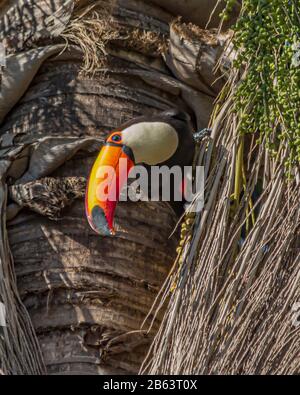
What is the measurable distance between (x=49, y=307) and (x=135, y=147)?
692 mm

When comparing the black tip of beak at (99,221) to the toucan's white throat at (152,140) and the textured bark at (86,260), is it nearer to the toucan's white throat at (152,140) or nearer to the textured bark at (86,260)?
the textured bark at (86,260)

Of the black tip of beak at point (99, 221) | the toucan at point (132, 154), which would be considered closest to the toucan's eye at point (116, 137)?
the toucan at point (132, 154)

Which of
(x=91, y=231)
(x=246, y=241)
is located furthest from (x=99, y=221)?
(x=246, y=241)

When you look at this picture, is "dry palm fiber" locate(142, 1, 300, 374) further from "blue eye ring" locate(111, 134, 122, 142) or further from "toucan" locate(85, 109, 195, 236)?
"blue eye ring" locate(111, 134, 122, 142)

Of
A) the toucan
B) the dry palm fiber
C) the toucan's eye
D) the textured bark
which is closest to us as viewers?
the dry palm fiber

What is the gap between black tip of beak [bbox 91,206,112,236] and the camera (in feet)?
18.3

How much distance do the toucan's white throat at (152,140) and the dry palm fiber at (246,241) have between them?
0.55ft

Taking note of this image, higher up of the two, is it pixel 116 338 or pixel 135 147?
pixel 135 147

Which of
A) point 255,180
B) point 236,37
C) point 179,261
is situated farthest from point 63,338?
point 236,37

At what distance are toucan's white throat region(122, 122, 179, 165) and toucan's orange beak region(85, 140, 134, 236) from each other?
0.08 metres

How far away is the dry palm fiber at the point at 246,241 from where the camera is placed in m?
5.22

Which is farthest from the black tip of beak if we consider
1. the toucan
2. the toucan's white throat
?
the toucan's white throat
